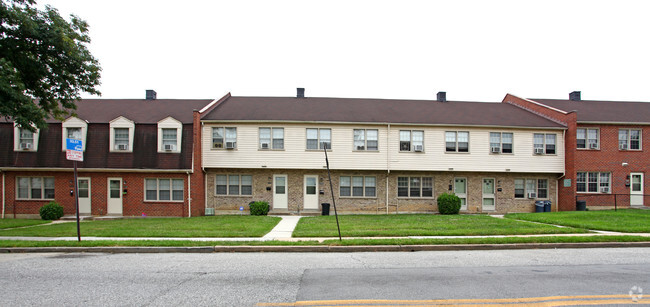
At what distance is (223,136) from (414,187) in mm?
11543

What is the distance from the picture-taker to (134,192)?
20.2 meters

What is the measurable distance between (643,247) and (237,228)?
12839 mm

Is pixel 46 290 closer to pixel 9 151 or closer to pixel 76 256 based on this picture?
pixel 76 256

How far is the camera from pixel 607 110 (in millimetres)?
24625

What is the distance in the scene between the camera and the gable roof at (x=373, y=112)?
21609 mm

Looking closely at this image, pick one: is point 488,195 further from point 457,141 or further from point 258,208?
point 258,208

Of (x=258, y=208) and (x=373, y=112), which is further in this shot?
(x=373, y=112)

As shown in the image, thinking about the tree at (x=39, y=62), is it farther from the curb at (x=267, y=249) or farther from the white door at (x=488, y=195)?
the white door at (x=488, y=195)

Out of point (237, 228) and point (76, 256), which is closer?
point (76, 256)

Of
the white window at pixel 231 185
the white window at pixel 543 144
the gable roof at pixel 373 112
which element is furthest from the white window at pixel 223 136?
the white window at pixel 543 144

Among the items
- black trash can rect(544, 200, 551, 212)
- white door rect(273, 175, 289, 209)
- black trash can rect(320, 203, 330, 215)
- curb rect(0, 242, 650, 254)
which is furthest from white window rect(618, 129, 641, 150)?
white door rect(273, 175, 289, 209)

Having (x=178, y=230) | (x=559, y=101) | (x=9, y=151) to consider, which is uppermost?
(x=559, y=101)

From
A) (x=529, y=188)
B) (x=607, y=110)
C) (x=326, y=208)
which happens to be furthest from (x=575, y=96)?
(x=326, y=208)

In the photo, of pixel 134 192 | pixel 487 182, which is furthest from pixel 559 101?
pixel 134 192
